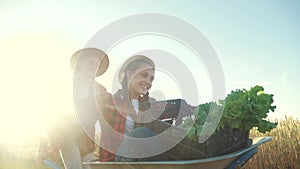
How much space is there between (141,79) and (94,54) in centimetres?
65

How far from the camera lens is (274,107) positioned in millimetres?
2260

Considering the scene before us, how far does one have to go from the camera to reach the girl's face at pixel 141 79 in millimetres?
3314

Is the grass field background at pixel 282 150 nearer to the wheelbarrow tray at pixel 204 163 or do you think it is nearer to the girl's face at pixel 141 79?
the wheelbarrow tray at pixel 204 163

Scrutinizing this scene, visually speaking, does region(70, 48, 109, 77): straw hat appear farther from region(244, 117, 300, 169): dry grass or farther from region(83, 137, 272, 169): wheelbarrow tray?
region(244, 117, 300, 169): dry grass

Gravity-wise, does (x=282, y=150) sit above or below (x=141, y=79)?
below

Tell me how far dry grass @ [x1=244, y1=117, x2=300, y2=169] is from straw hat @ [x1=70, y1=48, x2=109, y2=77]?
350cm

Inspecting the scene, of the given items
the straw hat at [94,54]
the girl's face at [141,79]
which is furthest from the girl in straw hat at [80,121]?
the girl's face at [141,79]

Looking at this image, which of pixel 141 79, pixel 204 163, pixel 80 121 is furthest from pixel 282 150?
pixel 80 121

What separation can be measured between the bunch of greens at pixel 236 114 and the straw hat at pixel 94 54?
1.42 meters

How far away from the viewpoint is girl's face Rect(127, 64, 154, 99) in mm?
3314

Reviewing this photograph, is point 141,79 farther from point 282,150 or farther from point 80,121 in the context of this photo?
point 282,150

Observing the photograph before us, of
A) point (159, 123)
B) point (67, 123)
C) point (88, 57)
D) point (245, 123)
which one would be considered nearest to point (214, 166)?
point (245, 123)

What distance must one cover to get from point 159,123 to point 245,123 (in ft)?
2.39

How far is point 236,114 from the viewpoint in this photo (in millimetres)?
2125
